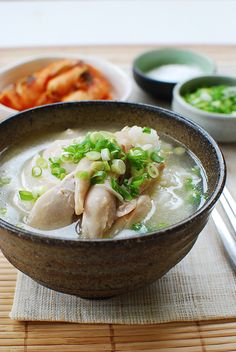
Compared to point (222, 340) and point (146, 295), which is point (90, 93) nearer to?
point (146, 295)

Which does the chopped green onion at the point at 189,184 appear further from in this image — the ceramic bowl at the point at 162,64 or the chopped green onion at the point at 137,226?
the ceramic bowl at the point at 162,64

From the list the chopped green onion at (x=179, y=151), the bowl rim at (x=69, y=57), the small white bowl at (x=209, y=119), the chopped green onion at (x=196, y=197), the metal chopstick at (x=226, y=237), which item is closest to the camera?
the chopped green onion at (x=196, y=197)

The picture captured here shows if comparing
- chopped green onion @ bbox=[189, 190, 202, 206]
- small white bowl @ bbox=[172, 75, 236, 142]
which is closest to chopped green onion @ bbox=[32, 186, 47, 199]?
chopped green onion @ bbox=[189, 190, 202, 206]

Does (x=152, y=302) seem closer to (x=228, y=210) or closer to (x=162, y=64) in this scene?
(x=228, y=210)

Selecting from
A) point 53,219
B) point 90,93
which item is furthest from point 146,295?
point 90,93

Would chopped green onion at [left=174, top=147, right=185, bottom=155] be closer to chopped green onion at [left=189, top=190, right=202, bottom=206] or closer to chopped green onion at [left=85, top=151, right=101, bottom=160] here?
chopped green onion at [left=189, top=190, right=202, bottom=206]

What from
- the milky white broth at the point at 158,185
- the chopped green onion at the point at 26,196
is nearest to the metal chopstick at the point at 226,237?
the milky white broth at the point at 158,185
